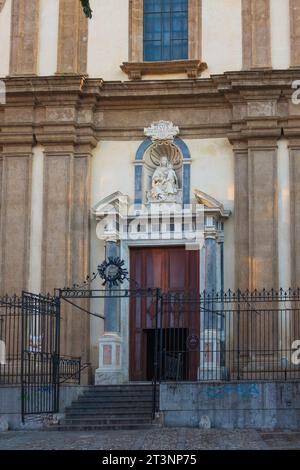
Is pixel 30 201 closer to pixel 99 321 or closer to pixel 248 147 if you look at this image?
pixel 99 321

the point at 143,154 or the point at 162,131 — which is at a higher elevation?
the point at 162,131

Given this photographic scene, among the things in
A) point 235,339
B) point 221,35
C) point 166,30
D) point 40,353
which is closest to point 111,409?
point 40,353

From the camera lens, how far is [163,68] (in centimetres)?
2373

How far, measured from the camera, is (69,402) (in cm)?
2073

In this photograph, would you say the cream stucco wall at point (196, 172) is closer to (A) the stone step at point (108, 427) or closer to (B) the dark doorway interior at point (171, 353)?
(B) the dark doorway interior at point (171, 353)

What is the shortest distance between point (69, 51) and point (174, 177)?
3860 mm

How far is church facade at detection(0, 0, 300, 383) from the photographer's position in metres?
22.7

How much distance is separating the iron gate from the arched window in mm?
6476

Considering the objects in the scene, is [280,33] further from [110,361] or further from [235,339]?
[110,361]

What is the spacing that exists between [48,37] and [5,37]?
1045 mm

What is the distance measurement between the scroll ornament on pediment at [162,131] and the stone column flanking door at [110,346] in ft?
12.1

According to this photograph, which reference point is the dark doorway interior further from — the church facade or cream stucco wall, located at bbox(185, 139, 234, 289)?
cream stucco wall, located at bbox(185, 139, 234, 289)
